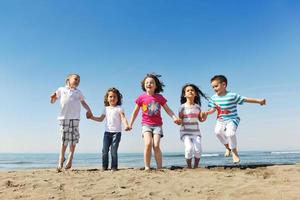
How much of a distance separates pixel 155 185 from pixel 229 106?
3381 millimetres

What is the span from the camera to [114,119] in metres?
8.18

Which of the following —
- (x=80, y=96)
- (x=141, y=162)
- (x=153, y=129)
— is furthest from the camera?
(x=141, y=162)

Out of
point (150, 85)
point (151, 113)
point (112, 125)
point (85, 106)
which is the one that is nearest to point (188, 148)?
point (151, 113)

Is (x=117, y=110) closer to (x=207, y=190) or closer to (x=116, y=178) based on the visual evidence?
(x=116, y=178)

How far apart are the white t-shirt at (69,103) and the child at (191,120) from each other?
2461mm

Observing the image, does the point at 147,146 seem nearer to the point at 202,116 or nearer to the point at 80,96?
the point at 202,116

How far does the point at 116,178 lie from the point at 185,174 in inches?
50.7

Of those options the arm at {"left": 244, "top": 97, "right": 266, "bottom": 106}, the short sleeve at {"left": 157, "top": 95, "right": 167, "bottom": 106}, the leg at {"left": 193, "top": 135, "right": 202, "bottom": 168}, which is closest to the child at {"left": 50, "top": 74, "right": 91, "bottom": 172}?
the short sleeve at {"left": 157, "top": 95, "right": 167, "bottom": 106}

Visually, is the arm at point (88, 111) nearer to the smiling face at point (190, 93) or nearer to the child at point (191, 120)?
the child at point (191, 120)

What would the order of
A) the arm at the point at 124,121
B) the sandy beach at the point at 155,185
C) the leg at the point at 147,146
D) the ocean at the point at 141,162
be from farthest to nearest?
the ocean at the point at 141,162 < the arm at the point at 124,121 < the leg at the point at 147,146 < the sandy beach at the point at 155,185

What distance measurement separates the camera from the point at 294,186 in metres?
5.27

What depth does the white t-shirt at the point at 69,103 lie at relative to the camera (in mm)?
8094

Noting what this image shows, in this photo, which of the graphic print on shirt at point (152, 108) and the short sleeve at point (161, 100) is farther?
the short sleeve at point (161, 100)

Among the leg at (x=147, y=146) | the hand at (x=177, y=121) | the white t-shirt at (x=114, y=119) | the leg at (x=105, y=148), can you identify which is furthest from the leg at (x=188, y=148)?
the leg at (x=105, y=148)
